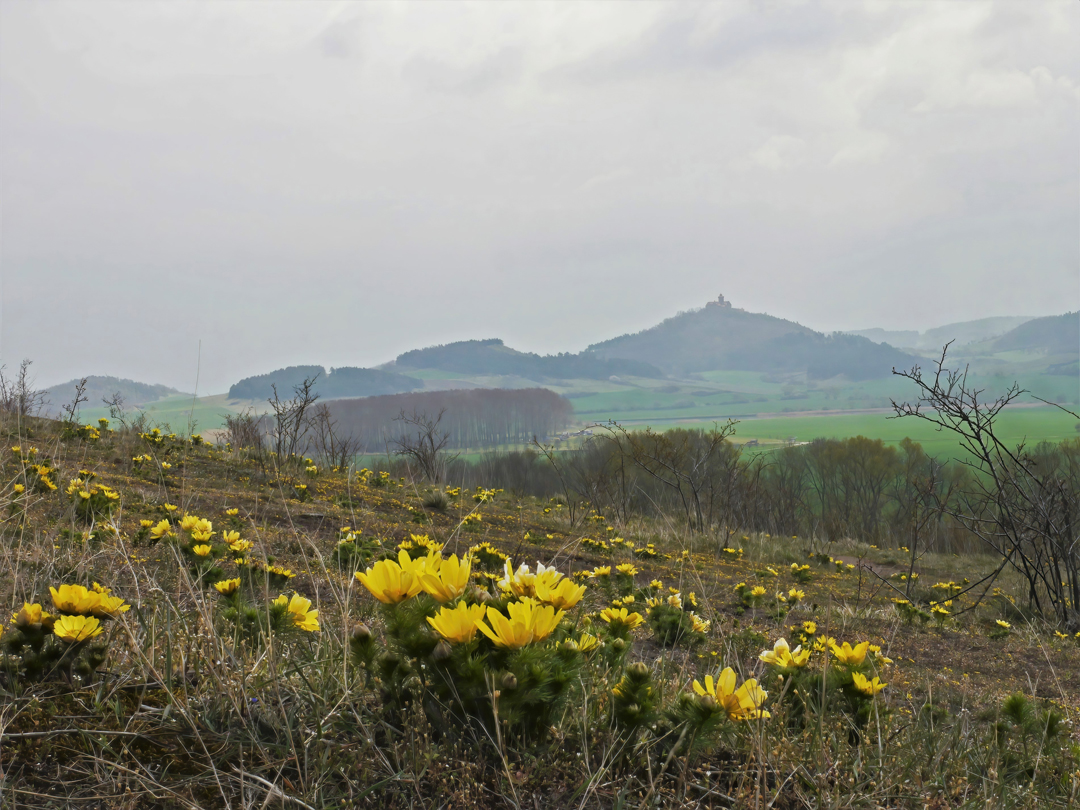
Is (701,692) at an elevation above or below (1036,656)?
above

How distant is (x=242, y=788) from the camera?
1209mm

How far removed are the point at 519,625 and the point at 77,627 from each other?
1068mm

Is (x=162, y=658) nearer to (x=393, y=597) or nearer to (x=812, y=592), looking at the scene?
(x=393, y=597)

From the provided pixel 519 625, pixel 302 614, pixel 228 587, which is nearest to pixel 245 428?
pixel 228 587

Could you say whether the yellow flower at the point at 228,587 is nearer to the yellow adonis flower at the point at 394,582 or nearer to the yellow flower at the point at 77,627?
the yellow flower at the point at 77,627

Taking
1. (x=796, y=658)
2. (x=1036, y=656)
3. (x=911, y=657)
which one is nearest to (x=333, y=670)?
(x=796, y=658)

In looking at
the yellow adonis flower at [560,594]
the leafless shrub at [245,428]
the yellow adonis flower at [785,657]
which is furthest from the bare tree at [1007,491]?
the leafless shrub at [245,428]

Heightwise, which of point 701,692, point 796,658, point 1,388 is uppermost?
point 1,388

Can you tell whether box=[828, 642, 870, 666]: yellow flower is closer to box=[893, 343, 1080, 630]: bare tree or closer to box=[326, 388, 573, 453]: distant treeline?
box=[893, 343, 1080, 630]: bare tree

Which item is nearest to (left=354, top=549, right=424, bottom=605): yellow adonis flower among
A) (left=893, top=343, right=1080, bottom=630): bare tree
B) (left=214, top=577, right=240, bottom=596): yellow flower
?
(left=214, top=577, right=240, bottom=596): yellow flower

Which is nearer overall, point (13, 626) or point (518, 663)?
point (518, 663)

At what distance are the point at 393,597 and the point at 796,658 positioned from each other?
1.28 metres

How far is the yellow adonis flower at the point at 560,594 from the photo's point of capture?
142cm

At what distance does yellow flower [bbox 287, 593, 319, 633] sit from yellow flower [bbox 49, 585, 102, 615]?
1.84 ft
